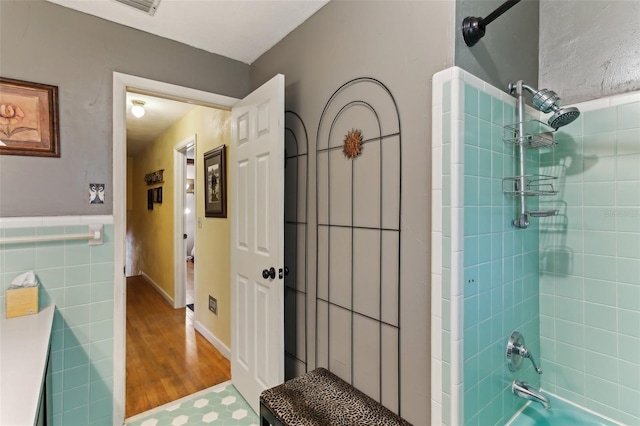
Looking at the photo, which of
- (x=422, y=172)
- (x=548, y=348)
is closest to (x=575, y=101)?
(x=422, y=172)

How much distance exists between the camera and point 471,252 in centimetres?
117

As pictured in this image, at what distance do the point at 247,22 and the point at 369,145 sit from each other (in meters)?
1.12

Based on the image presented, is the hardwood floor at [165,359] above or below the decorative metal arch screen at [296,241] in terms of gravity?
below

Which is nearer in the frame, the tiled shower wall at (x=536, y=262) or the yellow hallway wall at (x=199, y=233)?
the tiled shower wall at (x=536, y=262)

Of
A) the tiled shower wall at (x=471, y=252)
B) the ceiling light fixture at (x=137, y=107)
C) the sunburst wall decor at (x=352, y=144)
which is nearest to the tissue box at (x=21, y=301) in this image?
the sunburst wall decor at (x=352, y=144)

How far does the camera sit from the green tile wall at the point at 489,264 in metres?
1.17

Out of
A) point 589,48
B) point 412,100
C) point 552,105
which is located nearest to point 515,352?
point 552,105

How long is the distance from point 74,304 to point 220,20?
181 cm

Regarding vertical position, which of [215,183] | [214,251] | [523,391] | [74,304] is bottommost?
[523,391]

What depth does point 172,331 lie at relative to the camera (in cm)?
333

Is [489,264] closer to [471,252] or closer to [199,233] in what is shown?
[471,252]

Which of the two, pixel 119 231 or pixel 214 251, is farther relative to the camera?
pixel 214 251

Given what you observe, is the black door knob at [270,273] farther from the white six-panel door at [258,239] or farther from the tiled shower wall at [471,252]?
the tiled shower wall at [471,252]

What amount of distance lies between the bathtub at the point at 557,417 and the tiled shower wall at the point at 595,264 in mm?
41
